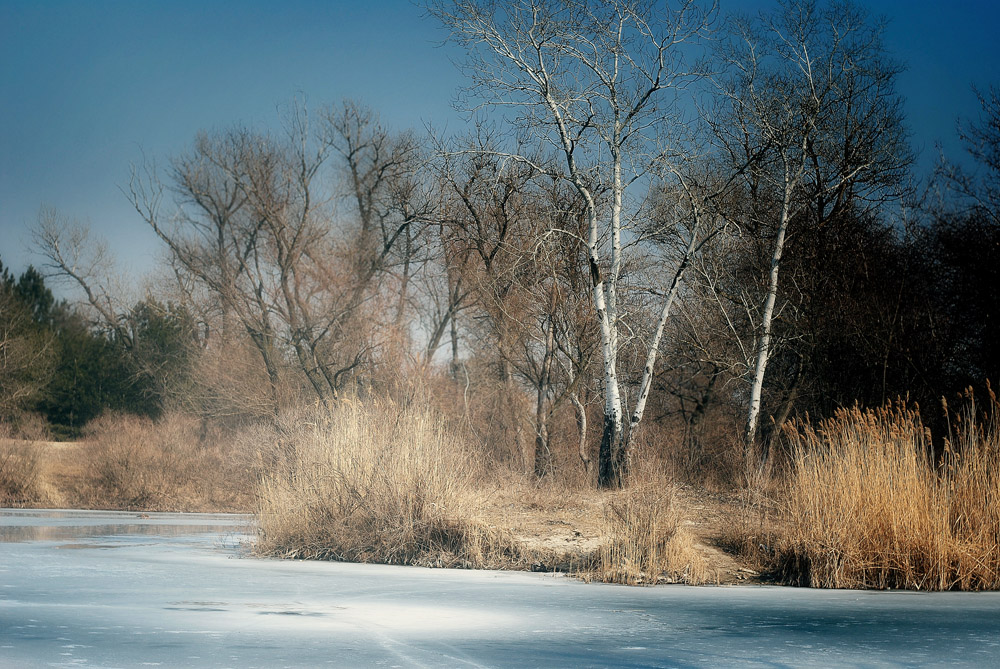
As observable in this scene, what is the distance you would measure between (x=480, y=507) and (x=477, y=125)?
13684mm

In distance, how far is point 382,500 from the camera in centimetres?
1260

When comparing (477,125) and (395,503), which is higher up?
(477,125)

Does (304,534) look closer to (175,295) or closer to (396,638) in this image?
(396,638)

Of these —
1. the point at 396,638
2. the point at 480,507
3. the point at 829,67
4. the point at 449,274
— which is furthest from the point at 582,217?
the point at 396,638

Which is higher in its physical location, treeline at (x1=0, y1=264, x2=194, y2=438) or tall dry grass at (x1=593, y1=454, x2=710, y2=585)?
treeline at (x1=0, y1=264, x2=194, y2=438)

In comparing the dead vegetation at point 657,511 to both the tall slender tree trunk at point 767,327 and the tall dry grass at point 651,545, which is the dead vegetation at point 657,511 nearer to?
the tall dry grass at point 651,545

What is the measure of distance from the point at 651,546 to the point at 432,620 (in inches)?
158

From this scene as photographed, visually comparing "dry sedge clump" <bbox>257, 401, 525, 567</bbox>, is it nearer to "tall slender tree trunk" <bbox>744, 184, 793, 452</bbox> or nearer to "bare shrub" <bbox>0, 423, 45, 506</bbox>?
"tall slender tree trunk" <bbox>744, 184, 793, 452</bbox>

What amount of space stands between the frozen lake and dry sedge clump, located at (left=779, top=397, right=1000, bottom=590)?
67 centimetres

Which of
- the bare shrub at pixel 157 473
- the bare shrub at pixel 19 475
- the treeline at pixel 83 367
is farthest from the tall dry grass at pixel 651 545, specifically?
the treeline at pixel 83 367

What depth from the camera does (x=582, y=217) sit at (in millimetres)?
23000

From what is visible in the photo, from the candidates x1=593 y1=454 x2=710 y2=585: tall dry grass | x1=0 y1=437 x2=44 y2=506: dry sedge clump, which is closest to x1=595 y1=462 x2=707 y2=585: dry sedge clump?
x1=593 y1=454 x2=710 y2=585: tall dry grass

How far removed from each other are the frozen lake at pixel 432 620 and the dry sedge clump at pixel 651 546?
0.54 metres

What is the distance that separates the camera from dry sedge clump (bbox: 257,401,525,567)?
1230 centimetres
